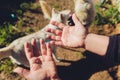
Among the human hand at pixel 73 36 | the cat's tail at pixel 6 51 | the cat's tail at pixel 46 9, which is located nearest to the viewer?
the human hand at pixel 73 36

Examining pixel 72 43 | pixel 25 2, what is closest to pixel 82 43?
pixel 72 43

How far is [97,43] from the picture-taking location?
3395mm

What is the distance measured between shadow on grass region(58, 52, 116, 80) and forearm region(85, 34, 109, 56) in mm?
1534

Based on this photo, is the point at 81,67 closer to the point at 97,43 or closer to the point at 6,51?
the point at 6,51

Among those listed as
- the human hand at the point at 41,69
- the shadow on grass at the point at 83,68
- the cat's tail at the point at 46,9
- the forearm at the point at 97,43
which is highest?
the cat's tail at the point at 46,9

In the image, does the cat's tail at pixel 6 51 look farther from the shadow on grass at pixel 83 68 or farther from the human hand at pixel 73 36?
the human hand at pixel 73 36

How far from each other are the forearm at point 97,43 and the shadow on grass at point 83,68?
1534 mm

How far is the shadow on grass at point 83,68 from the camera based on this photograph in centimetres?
496

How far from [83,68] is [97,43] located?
1736mm

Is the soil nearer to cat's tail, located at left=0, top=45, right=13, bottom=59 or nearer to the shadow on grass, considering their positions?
the shadow on grass

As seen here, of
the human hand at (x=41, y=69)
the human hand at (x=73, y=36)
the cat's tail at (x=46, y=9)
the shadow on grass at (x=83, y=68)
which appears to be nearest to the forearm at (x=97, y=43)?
the human hand at (x=73, y=36)

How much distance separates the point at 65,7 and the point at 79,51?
124cm

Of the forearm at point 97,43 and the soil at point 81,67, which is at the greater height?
the forearm at point 97,43

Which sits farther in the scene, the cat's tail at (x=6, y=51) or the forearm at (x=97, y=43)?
the cat's tail at (x=6, y=51)
